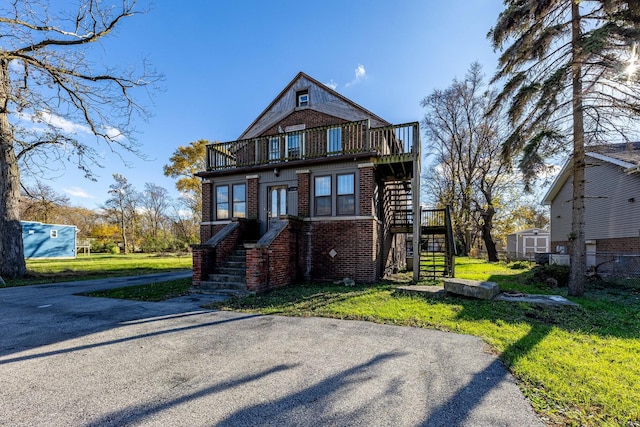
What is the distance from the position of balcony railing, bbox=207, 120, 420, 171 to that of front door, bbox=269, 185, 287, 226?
1041mm

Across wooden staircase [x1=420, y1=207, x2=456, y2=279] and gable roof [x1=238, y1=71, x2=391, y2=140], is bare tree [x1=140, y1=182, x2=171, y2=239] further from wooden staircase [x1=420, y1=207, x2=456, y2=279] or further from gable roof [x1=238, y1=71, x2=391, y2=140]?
wooden staircase [x1=420, y1=207, x2=456, y2=279]

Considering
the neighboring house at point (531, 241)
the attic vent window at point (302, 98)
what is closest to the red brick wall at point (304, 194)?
the attic vent window at point (302, 98)

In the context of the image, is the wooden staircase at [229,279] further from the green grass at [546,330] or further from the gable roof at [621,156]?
the gable roof at [621,156]

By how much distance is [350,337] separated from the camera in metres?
4.56

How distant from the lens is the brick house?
899 centimetres

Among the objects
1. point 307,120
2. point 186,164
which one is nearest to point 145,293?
point 307,120

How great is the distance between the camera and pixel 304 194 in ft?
34.3

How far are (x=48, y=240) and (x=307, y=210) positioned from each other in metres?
26.5

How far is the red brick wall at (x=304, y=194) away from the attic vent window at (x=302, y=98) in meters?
5.73

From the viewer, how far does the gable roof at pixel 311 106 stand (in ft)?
45.2

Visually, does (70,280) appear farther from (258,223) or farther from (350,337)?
(350,337)

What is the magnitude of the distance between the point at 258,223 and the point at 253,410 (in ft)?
29.3

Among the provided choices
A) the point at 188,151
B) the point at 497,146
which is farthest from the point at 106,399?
the point at 188,151

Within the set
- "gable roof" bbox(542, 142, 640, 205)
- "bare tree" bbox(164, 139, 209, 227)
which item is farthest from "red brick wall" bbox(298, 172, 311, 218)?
"bare tree" bbox(164, 139, 209, 227)
